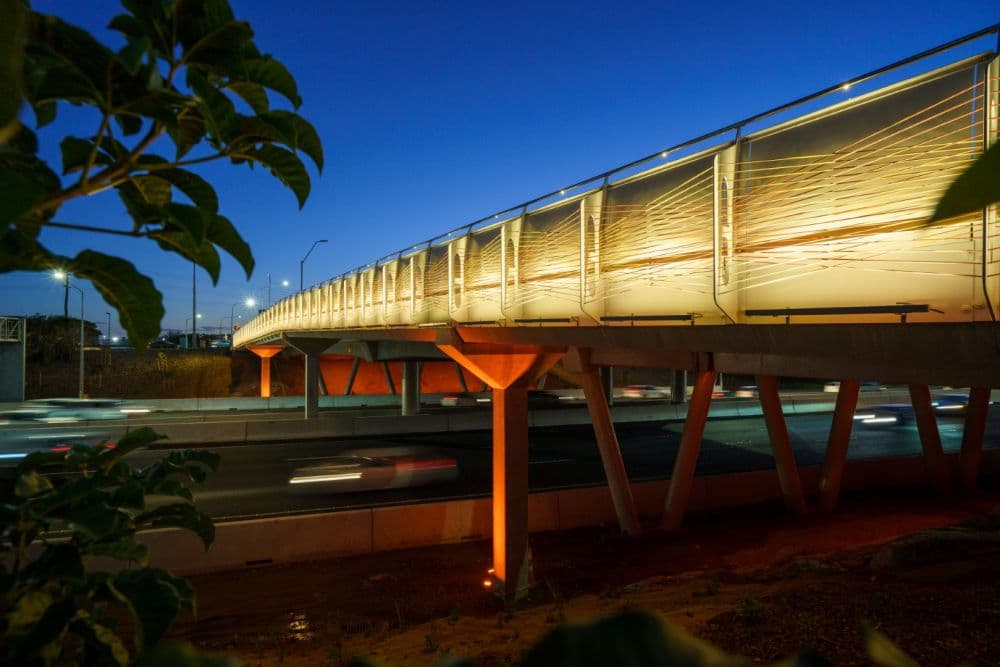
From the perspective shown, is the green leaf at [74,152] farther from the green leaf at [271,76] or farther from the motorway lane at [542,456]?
the motorway lane at [542,456]

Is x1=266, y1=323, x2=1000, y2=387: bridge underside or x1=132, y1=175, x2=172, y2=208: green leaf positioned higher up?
x1=132, y1=175, x2=172, y2=208: green leaf

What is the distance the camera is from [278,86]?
1973 millimetres

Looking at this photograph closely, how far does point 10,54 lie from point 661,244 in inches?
301

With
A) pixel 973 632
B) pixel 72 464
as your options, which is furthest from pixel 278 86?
pixel 973 632

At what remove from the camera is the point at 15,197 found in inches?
42.1

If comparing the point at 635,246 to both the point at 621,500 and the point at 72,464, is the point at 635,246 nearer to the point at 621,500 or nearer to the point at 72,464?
the point at 72,464

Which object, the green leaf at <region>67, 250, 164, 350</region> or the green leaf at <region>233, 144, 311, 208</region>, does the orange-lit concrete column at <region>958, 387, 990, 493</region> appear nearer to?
the green leaf at <region>233, 144, 311, 208</region>

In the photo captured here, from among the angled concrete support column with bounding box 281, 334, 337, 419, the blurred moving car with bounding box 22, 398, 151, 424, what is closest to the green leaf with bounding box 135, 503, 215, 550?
the blurred moving car with bounding box 22, 398, 151, 424

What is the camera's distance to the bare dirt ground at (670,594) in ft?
26.7

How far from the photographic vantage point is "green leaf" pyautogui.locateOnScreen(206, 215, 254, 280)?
6.55ft

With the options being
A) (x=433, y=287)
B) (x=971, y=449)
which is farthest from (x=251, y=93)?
(x=971, y=449)

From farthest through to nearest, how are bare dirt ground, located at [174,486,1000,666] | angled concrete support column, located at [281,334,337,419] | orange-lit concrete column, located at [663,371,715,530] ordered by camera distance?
angled concrete support column, located at [281,334,337,419]
orange-lit concrete column, located at [663,371,715,530]
bare dirt ground, located at [174,486,1000,666]

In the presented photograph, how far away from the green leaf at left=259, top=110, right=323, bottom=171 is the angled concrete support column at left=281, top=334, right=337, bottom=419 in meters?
37.4

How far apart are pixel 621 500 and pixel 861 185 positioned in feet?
42.9
